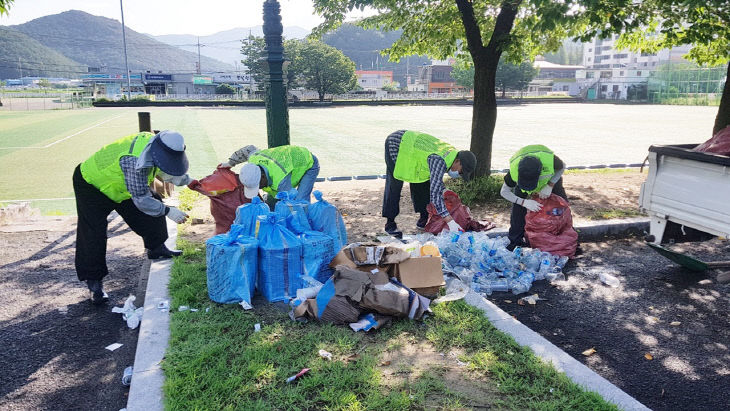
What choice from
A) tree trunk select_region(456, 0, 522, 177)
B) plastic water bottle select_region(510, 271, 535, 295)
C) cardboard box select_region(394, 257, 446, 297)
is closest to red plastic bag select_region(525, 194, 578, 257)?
plastic water bottle select_region(510, 271, 535, 295)

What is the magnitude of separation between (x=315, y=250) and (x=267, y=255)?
0.39 metres

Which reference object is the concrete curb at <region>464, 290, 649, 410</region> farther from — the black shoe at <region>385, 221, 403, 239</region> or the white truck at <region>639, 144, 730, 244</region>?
the black shoe at <region>385, 221, 403, 239</region>

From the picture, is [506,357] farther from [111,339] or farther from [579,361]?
[111,339]

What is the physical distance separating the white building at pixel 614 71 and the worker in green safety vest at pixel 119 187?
122 feet

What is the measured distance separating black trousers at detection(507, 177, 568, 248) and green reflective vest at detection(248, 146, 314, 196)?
2.32 meters

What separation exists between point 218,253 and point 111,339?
1037 mm

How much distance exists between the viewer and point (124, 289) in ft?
16.1

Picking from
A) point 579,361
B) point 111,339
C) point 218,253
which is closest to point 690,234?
point 579,361

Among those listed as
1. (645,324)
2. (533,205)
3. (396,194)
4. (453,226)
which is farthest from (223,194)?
(645,324)

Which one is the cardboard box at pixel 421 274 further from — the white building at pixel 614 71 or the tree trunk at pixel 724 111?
the white building at pixel 614 71

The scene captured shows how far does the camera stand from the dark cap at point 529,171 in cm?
496

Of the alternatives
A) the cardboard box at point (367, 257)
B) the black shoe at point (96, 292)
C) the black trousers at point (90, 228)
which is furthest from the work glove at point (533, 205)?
the black shoe at point (96, 292)

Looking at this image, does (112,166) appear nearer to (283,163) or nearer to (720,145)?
(283,163)

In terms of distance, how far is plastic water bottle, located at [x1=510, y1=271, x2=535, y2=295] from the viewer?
468 cm
